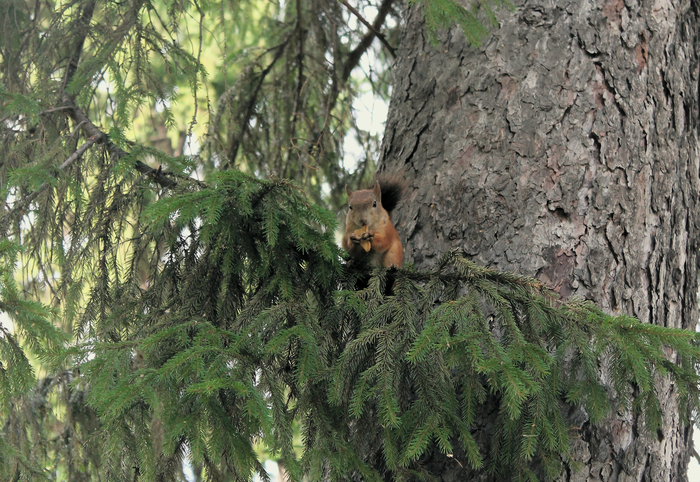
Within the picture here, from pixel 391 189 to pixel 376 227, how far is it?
250mm

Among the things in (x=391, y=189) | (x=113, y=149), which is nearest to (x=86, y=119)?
(x=113, y=149)

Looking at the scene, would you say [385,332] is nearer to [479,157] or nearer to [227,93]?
[479,157]

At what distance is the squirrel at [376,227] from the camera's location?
98.4 inches

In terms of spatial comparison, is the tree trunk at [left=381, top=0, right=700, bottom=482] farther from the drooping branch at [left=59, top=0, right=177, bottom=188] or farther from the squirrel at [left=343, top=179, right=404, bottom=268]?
the drooping branch at [left=59, top=0, right=177, bottom=188]

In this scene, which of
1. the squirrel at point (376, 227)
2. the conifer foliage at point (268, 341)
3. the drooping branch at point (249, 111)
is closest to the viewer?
the conifer foliage at point (268, 341)

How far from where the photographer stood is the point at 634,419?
213cm

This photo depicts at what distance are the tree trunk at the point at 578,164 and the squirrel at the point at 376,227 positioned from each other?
0.25 feet

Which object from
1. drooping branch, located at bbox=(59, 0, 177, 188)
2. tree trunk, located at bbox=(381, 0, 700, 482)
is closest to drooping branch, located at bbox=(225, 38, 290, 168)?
drooping branch, located at bbox=(59, 0, 177, 188)

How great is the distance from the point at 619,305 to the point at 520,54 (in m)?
1.13

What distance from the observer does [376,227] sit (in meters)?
2.63

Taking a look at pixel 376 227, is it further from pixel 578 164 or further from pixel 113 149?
pixel 113 149

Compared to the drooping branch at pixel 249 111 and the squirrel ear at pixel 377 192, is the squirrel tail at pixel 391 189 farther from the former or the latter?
the drooping branch at pixel 249 111

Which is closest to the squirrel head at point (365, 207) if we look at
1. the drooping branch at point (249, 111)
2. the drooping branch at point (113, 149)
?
the drooping branch at point (113, 149)

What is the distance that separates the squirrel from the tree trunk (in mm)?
77
